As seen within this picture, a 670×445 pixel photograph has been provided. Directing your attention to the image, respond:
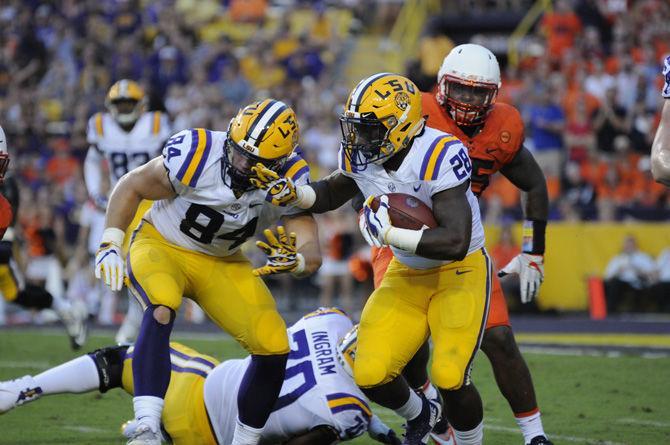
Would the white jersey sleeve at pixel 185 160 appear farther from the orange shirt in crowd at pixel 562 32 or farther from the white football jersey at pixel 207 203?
the orange shirt in crowd at pixel 562 32

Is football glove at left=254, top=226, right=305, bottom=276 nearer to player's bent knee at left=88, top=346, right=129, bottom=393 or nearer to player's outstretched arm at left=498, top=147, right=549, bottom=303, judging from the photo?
player's bent knee at left=88, top=346, right=129, bottom=393

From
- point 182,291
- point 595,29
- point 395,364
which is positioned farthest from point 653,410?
point 595,29

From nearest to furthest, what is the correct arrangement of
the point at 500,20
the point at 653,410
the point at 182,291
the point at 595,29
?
the point at 182,291
the point at 653,410
the point at 595,29
the point at 500,20

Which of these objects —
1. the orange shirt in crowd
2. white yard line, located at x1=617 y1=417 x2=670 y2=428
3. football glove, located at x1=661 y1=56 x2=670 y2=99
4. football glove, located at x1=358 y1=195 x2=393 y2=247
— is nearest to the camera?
football glove, located at x1=661 y1=56 x2=670 y2=99

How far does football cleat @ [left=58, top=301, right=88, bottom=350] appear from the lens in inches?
315

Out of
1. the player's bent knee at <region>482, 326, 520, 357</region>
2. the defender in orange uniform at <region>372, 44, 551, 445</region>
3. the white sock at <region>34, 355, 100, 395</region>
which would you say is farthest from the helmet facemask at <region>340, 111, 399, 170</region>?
the white sock at <region>34, 355, 100, 395</region>

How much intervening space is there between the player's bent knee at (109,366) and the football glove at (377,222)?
1.40 m

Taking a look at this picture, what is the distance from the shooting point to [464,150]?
4.89 meters

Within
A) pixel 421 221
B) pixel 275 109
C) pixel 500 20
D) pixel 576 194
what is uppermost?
pixel 275 109

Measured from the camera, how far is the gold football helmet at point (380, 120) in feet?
15.9

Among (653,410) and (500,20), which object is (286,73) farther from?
(653,410)

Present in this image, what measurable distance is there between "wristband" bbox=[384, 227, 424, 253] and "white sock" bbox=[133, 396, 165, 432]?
1195 mm

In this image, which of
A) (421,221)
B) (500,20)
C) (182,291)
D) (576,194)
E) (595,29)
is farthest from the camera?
(500,20)

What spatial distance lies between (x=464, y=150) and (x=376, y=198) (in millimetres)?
440
